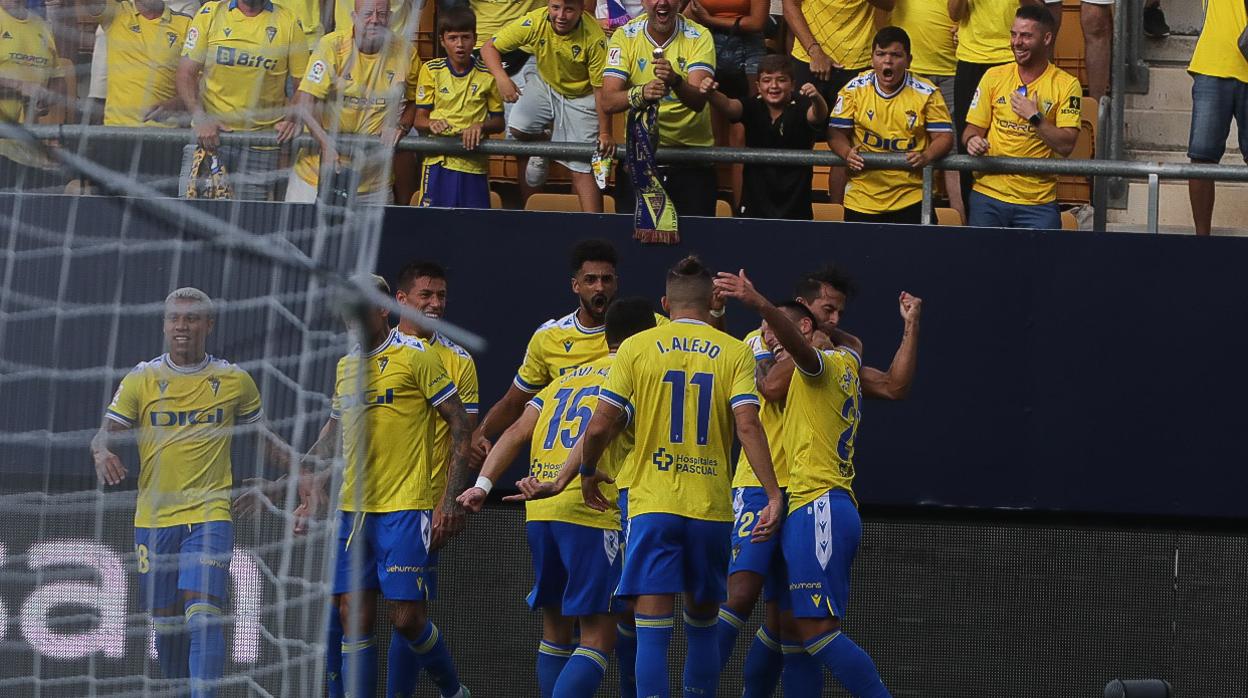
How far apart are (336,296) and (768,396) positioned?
387 cm

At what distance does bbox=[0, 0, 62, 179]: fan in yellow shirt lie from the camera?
4262 mm

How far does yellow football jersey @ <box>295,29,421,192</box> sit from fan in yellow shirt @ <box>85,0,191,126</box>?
1.32 feet

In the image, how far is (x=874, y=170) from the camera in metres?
9.88

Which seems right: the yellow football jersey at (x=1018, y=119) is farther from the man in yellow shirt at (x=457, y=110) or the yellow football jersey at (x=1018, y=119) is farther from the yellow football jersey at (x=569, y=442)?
the yellow football jersey at (x=569, y=442)

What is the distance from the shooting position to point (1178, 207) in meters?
11.3

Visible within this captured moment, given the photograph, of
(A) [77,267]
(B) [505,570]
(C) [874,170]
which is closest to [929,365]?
(C) [874,170]

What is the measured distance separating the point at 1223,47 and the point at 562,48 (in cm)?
377

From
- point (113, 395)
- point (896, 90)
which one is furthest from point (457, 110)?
point (113, 395)

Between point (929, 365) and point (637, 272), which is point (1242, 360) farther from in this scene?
point (637, 272)

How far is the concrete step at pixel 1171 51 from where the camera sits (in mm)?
11664

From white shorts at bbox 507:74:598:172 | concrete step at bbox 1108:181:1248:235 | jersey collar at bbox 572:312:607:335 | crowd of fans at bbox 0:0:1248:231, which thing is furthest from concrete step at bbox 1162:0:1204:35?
jersey collar at bbox 572:312:607:335

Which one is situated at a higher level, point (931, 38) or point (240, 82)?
point (931, 38)

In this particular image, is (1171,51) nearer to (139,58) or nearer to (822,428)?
(822,428)

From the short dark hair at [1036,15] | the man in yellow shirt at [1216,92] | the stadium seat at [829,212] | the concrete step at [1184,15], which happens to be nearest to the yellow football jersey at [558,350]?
the stadium seat at [829,212]
